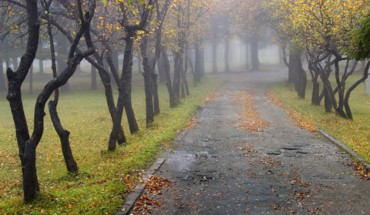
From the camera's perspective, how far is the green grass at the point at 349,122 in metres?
14.4

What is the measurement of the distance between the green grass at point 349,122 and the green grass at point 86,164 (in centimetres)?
618

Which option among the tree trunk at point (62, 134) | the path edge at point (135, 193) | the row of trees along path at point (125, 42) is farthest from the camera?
the tree trunk at point (62, 134)

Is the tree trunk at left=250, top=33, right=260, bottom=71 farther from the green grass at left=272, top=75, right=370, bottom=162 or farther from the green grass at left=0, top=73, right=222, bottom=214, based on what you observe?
the green grass at left=0, top=73, right=222, bottom=214

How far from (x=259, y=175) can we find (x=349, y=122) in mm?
10229

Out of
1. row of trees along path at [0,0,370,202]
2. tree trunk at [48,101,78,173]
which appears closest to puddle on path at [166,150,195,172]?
row of trees along path at [0,0,370,202]

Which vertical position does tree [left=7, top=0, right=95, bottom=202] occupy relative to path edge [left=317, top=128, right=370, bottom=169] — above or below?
above

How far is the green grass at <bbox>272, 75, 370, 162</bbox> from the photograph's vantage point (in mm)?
14398

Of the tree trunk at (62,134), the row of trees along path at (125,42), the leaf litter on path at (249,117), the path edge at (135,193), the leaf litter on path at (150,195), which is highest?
the row of trees along path at (125,42)

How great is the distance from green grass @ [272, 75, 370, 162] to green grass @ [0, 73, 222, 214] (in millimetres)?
6181

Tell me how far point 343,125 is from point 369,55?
9699 millimetres

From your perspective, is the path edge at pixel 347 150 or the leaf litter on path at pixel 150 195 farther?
the path edge at pixel 347 150

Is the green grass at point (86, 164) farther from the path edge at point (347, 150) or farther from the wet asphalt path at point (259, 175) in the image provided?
the path edge at point (347, 150)

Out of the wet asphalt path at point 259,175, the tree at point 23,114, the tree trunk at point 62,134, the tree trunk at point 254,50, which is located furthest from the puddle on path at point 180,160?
the tree trunk at point 254,50

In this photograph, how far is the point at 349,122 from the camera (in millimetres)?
19375
